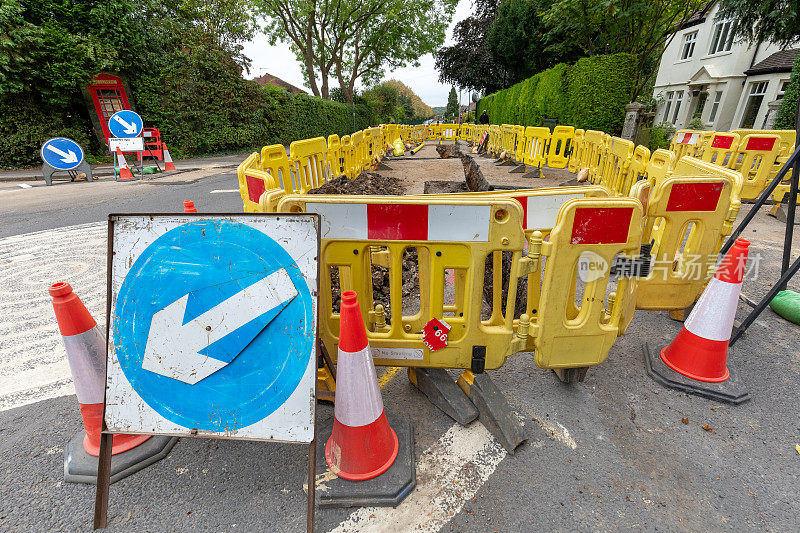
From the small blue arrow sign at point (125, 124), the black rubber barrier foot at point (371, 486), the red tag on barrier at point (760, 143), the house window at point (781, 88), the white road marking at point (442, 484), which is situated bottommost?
the white road marking at point (442, 484)

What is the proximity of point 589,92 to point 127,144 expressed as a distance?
16.0 metres

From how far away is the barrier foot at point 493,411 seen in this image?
A: 2.18 metres

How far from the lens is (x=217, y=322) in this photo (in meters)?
1.71

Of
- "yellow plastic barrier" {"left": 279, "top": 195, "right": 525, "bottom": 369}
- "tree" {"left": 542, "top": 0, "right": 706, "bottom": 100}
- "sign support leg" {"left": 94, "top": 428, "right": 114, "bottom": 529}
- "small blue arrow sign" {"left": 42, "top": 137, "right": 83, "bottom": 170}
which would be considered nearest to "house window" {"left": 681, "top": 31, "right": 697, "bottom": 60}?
"tree" {"left": 542, "top": 0, "right": 706, "bottom": 100}

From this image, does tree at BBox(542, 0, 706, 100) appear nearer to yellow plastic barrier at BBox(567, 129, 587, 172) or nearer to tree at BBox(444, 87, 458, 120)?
yellow plastic barrier at BBox(567, 129, 587, 172)

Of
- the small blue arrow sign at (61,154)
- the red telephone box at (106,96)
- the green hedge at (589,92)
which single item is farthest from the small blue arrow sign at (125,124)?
the green hedge at (589,92)

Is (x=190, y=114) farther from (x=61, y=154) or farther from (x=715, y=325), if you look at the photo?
(x=715, y=325)

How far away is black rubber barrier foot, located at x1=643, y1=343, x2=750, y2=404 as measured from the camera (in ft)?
8.39

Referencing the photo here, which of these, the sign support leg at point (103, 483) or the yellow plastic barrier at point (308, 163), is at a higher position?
the yellow plastic barrier at point (308, 163)

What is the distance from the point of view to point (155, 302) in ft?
5.73

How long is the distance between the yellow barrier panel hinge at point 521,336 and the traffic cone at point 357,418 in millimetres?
908

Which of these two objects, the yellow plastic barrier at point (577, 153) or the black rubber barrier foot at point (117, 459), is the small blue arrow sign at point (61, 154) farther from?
the yellow plastic barrier at point (577, 153)

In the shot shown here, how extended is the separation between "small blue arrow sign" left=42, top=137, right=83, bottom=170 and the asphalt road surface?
1090 cm

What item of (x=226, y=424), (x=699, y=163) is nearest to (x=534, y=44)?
(x=699, y=163)
